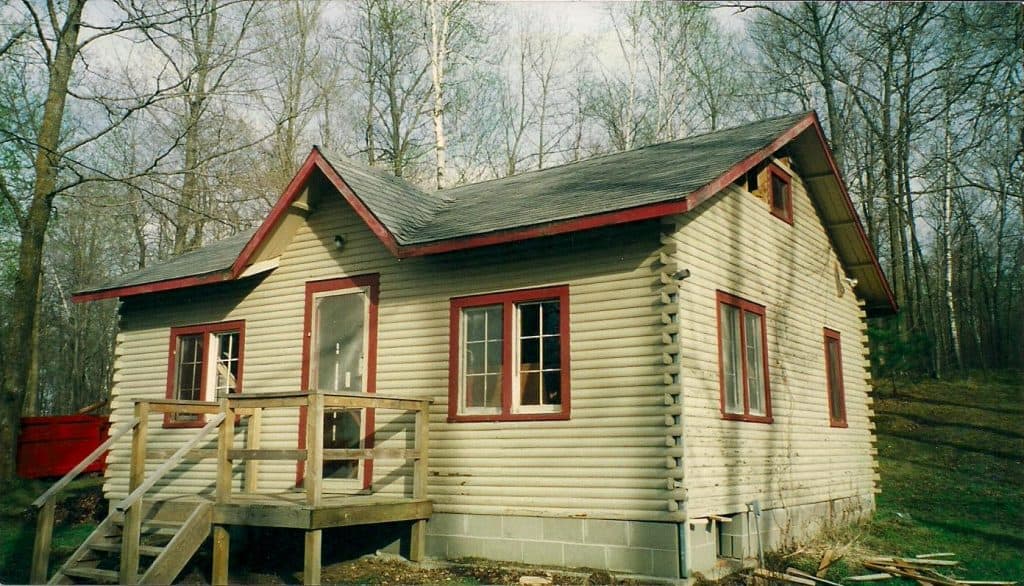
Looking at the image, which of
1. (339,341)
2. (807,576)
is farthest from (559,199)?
(807,576)

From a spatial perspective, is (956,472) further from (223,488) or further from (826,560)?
(223,488)

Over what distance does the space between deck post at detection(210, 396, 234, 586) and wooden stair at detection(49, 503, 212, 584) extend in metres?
0.16

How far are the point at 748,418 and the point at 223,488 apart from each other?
21.8 ft

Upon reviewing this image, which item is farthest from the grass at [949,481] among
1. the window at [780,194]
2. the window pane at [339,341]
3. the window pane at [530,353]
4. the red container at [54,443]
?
the red container at [54,443]

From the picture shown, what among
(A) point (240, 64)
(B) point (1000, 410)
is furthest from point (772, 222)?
(B) point (1000, 410)

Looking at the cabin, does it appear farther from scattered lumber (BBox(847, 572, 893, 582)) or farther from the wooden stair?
scattered lumber (BBox(847, 572, 893, 582))

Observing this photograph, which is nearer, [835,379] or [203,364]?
[203,364]

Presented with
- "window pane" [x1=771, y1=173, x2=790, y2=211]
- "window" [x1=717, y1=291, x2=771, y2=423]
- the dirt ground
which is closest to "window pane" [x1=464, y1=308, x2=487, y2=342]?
the dirt ground

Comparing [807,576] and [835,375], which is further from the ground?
[835,375]

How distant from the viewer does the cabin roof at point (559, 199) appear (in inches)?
380

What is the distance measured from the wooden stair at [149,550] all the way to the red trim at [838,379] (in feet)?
32.9

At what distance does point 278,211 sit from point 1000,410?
2157 centimetres

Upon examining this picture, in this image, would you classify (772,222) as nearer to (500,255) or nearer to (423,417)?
(500,255)

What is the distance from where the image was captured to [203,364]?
13.5m
